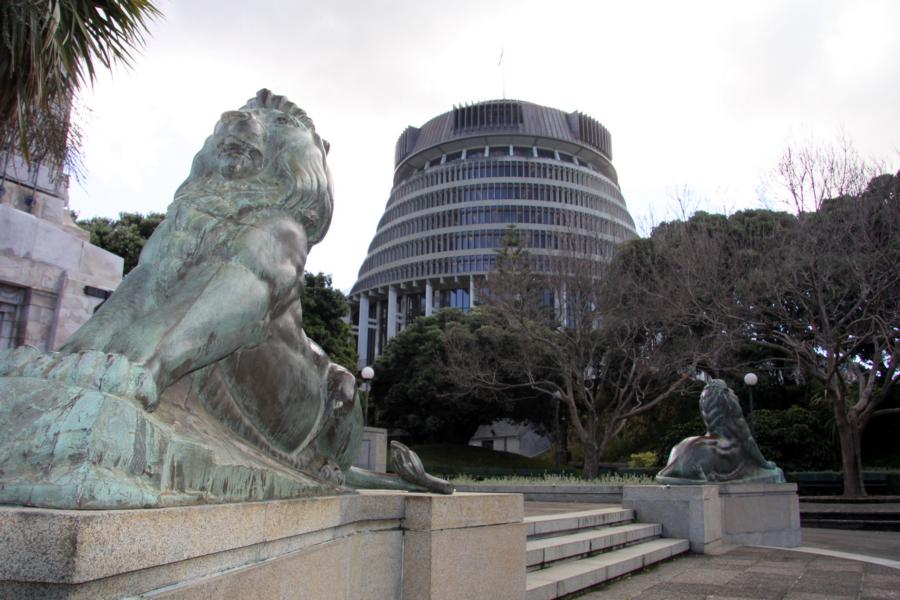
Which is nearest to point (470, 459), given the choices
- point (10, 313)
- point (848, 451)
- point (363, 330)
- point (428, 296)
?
point (848, 451)

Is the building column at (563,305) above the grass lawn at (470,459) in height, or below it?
above

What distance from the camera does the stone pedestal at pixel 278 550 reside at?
1.24 meters

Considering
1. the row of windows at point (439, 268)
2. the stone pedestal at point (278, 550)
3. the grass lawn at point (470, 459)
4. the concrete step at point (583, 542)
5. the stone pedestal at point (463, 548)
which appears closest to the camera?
the stone pedestal at point (278, 550)

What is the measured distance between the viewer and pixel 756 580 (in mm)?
6148

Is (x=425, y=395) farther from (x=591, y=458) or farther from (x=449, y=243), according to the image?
(x=449, y=243)

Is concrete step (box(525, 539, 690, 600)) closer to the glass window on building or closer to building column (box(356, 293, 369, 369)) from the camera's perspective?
the glass window on building

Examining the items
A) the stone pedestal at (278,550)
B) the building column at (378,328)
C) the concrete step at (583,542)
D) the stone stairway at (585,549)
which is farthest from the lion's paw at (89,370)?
the building column at (378,328)

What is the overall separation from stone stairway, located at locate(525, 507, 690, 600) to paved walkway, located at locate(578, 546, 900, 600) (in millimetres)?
134

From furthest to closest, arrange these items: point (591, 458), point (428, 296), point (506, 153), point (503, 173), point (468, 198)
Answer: point (506, 153), point (503, 173), point (428, 296), point (468, 198), point (591, 458)

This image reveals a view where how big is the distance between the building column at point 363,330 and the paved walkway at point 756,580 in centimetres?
7104

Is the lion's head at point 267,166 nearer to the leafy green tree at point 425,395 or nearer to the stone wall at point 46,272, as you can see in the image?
the stone wall at point 46,272

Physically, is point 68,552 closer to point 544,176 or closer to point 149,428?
point 149,428

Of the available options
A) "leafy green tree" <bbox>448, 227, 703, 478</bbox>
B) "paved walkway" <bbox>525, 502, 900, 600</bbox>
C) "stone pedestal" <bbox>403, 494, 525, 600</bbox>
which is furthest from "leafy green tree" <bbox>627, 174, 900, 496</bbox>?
"stone pedestal" <bbox>403, 494, 525, 600</bbox>

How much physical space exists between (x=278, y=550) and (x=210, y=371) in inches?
25.6
